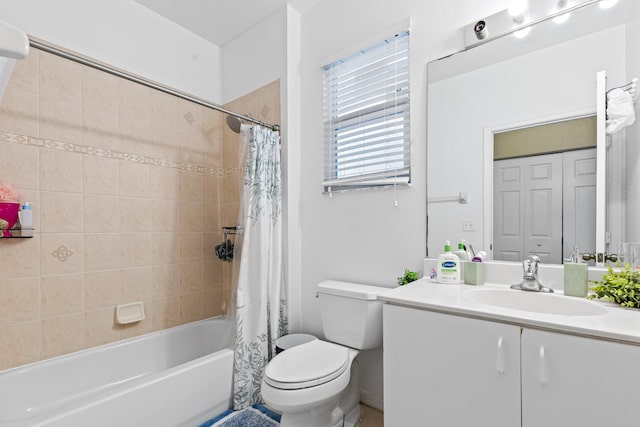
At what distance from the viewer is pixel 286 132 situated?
86.4 inches

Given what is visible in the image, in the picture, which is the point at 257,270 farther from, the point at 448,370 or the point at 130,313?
the point at 448,370

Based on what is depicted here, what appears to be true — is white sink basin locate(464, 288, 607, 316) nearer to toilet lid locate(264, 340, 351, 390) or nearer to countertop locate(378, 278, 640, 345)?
countertop locate(378, 278, 640, 345)

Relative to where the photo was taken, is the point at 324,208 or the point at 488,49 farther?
the point at 324,208

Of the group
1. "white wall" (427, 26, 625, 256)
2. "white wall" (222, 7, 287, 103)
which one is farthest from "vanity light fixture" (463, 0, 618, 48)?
"white wall" (222, 7, 287, 103)

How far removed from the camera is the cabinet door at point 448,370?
3.26 feet

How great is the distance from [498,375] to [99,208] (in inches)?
88.6

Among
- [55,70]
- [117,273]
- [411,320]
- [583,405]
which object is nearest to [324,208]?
[411,320]

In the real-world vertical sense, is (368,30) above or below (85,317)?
above

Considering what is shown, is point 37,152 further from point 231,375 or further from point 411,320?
point 411,320

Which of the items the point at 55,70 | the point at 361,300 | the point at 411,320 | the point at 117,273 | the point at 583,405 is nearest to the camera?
the point at 583,405

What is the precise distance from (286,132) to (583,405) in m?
1.98

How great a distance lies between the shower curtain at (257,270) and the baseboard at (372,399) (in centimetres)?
63

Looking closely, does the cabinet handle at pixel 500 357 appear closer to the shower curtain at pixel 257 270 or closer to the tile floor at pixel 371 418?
the tile floor at pixel 371 418

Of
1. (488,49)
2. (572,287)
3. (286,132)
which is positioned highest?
(488,49)
